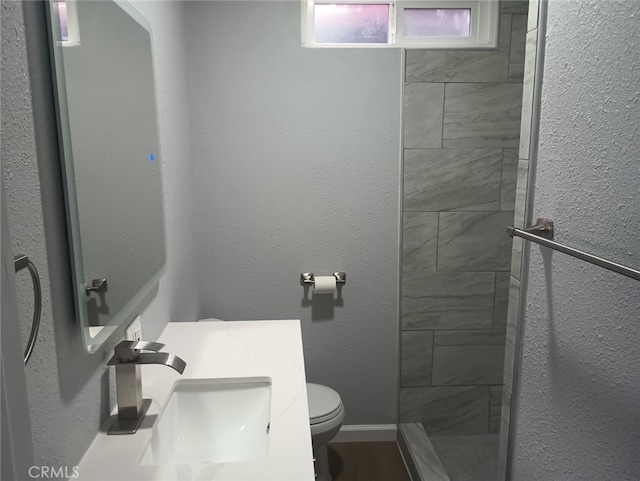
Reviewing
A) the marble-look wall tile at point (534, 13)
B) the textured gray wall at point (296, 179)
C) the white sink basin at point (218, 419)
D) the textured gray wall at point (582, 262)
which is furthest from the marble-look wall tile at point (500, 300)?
the white sink basin at point (218, 419)

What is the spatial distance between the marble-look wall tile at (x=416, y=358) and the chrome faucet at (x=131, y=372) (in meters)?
1.66

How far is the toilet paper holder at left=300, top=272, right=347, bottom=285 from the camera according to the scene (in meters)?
2.44

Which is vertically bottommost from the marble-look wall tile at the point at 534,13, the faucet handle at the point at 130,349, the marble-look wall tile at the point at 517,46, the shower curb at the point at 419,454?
the shower curb at the point at 419,454

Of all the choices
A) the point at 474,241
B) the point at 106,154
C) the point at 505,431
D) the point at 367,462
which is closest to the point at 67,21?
the point at 106,154

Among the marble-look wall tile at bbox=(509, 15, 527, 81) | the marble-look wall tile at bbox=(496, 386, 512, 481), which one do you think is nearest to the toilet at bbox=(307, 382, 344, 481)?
the marble-look wall tile at bbox=(496, 386, 512, 481)

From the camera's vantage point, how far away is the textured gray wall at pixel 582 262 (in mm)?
991

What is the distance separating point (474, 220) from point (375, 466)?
1.34m

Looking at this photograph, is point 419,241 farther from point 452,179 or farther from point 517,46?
point 517,46

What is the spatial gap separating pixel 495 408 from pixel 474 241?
941mm

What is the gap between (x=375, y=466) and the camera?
2424 mm

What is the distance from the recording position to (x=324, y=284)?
2.41 metres

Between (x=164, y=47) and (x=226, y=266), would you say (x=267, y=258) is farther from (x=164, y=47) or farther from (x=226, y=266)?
(x=164, y=47)

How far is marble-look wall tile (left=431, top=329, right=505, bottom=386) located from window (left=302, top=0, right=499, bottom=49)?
4.83 feet

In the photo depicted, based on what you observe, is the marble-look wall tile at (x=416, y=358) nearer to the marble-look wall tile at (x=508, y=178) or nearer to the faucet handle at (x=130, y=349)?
the marble-look wall tile at (x=508, y=178)
